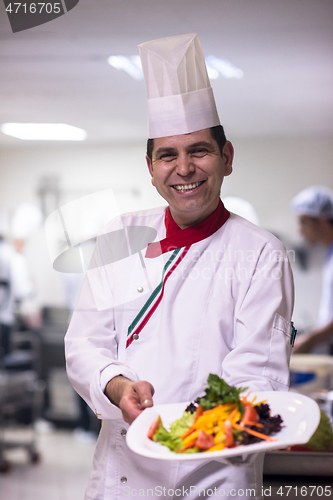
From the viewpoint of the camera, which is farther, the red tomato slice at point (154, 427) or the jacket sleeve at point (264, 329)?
the jacket sleeve at point (264, 329)

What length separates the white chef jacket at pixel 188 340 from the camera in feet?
3.64

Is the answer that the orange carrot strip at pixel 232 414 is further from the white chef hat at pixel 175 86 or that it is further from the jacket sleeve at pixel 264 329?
the white chef hat at pixel 175 86

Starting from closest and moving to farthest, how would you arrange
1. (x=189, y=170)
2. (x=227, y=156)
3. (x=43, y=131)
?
(x=189, y=170), (x=227, y=156), (x=43, y=131)

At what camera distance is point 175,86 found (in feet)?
3.99

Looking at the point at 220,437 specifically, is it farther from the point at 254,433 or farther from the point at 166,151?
the point at 166,151

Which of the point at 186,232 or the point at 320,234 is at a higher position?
the point at 186,232

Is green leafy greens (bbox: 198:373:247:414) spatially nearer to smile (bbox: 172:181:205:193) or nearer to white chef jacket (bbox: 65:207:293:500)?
white chef jacket (bbox: 65:207:293:500)

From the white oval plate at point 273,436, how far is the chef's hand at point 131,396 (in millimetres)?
31

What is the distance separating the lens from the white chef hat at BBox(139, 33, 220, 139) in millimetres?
1198

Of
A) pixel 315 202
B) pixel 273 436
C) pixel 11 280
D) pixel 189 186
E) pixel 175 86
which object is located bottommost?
pixel 273 436

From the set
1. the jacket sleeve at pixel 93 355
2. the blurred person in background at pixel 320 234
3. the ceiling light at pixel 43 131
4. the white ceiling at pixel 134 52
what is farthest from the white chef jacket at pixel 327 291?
the jacket sleeve at pixel 93 355

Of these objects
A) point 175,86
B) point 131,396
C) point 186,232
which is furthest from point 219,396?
point 175,86

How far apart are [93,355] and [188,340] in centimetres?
21

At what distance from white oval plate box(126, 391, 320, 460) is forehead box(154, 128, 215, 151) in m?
0.54
